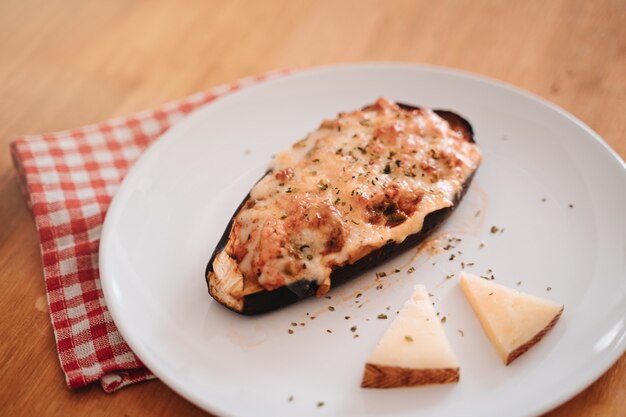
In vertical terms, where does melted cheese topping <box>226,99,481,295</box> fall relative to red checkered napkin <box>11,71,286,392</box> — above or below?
above

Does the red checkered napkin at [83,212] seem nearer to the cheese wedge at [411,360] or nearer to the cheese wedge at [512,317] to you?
the cheese wedge at [411,360]

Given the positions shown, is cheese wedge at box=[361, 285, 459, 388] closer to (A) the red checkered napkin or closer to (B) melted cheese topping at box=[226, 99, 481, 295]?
(B) melted cheese topping at box=[226, 99, 481, 295]

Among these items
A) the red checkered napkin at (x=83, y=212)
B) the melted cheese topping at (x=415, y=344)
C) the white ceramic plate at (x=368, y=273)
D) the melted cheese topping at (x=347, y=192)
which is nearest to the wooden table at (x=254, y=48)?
the red checkered napkin at (x=83, y=212)

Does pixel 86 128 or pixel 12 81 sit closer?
pixel 86 128

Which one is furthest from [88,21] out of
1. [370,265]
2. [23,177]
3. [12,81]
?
[370,265]

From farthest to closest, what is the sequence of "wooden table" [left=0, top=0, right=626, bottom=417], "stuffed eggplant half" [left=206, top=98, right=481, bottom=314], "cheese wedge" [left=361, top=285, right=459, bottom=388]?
1. "wooden table" [left=0, top=0, right=626, bottom=417]
2. "stuffed eggplant half" [left=206, top=98, right=481, bottom=314]
3. "cheese wedge" [left=361, top=285, right=459, bottom=388]

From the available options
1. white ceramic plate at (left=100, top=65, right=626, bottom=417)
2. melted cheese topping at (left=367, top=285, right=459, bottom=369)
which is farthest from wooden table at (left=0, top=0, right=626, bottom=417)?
melted cheese topping at (left=367, top=285, right=459, bottom=369)

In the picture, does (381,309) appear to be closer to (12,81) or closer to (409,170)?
(409,170)

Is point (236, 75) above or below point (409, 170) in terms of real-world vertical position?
below
